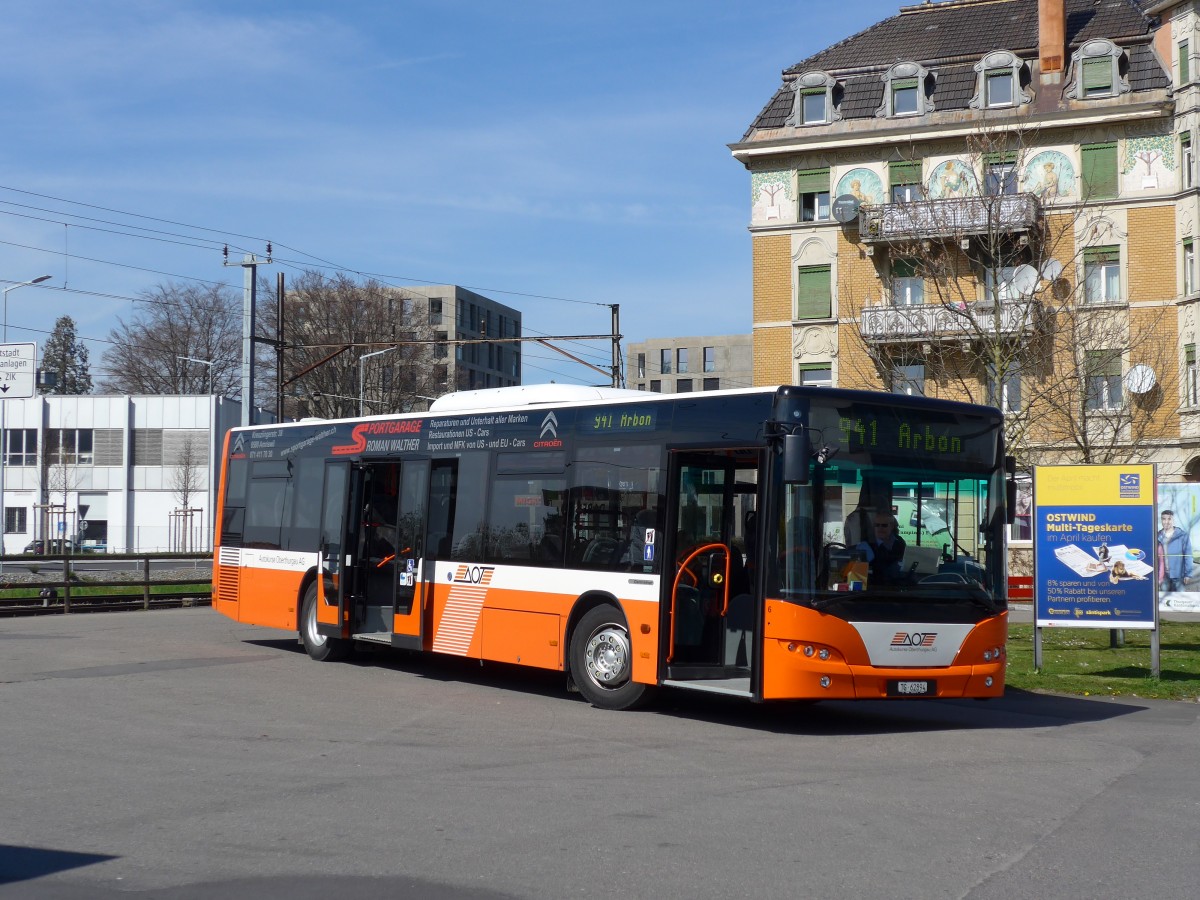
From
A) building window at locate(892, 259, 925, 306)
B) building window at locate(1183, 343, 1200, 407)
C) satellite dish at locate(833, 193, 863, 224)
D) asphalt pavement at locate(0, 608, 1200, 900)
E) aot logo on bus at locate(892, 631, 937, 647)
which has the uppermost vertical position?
satellite dish at locate(833, 193, 863, 224)

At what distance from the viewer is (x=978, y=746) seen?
1140 centimetres

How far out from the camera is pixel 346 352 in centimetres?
6438

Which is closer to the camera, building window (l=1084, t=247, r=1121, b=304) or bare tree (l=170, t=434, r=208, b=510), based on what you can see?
building window (l=1084, t=247, r=1121, b=304)

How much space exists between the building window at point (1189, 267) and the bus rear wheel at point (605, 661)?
109ft

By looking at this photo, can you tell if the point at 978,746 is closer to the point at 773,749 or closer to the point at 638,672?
the point at 773,749

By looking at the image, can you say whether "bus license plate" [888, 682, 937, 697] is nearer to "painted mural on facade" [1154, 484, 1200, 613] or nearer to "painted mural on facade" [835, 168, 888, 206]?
"painted mural on facade" [1154, 484, 1200, 613]

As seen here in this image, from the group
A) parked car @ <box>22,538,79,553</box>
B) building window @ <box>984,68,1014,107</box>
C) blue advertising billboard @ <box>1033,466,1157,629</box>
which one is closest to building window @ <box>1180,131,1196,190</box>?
building window @ <box>984,68,1014,107</box>

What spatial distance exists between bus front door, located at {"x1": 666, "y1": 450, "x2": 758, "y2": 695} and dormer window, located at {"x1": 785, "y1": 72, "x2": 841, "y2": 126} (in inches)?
1447

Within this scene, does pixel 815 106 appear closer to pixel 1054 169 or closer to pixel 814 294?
pixel 814 294

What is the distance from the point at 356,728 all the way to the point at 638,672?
104 inches

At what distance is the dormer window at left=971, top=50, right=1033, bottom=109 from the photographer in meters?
44.8

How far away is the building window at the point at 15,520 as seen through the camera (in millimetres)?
73875

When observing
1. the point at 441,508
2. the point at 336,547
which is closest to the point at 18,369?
the point at 336,547

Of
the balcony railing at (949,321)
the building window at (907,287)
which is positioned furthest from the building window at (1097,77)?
the balcony railing at (949,321)
